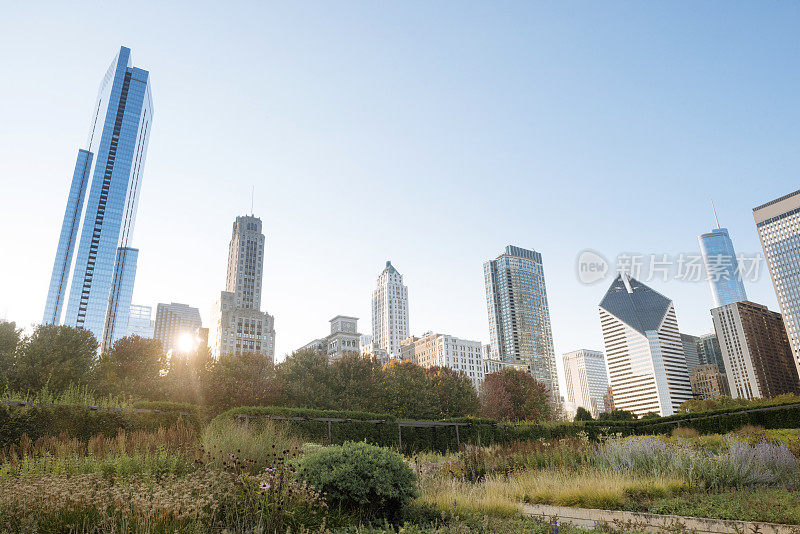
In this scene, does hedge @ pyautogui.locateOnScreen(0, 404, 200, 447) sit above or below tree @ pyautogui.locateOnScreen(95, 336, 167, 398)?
below

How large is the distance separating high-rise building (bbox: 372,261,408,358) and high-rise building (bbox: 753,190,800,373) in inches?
4363

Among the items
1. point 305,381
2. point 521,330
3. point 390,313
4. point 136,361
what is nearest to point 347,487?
point 305,381

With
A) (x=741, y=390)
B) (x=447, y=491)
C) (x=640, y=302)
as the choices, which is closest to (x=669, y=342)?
(x=640, y=302)

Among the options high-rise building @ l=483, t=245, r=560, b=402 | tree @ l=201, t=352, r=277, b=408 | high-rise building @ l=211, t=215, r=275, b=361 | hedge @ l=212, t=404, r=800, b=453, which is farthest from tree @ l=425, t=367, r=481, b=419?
high-rise building @ l=483, t=245, r=560, b=402

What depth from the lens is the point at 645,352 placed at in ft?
611

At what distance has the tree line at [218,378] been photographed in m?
25.3

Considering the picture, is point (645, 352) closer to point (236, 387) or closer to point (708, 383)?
point (708, 383)

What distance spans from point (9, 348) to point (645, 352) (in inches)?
7927

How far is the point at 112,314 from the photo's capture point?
127812 mm

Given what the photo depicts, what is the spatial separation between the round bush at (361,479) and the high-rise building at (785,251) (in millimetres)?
152101

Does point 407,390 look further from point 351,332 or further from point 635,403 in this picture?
point 635,403

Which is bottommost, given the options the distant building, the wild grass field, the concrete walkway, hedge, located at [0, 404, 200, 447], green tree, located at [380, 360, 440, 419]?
the concrete walkway

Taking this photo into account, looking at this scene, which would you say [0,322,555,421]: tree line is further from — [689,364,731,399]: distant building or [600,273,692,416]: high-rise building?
[689,364,731,399]: distant building

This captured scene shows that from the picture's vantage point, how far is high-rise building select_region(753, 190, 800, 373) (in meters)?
122
